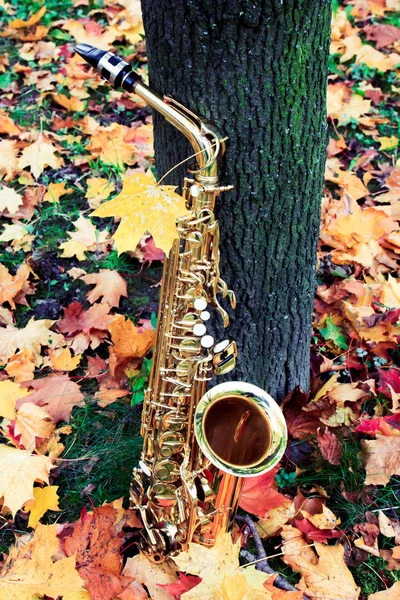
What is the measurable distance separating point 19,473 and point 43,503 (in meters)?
0.16

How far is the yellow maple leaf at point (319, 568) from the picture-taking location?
1.98 m

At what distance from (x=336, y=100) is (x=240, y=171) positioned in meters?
2.49

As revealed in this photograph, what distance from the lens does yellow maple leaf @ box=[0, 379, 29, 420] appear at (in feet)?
7.93

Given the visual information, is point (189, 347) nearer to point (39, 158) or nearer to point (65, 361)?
point (65, 361)

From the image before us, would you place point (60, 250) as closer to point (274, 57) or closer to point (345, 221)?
point (345, 221)

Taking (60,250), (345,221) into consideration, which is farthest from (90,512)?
(345,221)

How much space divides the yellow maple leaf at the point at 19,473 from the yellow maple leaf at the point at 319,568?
0.98m

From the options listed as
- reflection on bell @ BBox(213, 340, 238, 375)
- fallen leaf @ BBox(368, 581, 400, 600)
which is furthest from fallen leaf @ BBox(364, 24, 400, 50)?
fallen leaf @ BBox(368, 581, 400, 600)

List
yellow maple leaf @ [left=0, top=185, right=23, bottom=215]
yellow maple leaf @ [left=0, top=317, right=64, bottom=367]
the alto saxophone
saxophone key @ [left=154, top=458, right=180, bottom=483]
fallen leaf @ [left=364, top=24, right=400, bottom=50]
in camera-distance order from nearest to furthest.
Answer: the alto saxophone < saxophone key @ [left=154, top=458, right=180, bottom=483] < yellow maple leaf @ [left=0, top=317, right=64, bottom=367] < yellow maple leaf @ [left=0, top=185, right=23, bottom=215] < fallen leaf @ [left=364, top=24, right=400, bottom=50]

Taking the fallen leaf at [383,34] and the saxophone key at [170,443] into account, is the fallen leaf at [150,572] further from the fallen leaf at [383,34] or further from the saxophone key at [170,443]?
the fallen leaf at [383,34]

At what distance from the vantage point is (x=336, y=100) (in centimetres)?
397

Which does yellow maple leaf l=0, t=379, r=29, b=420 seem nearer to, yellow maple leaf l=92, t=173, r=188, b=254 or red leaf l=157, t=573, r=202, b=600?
red leaf l=157, t=573, r=202, b=600

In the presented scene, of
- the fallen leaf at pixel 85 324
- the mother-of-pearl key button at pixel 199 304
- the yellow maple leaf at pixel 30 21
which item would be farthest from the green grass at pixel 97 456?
the yellow maple leaf at pixel 30 21

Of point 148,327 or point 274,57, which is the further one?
point 148,327
